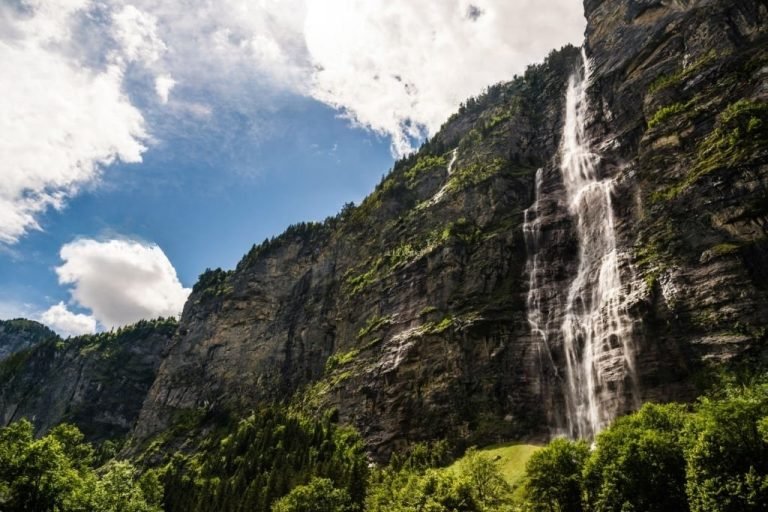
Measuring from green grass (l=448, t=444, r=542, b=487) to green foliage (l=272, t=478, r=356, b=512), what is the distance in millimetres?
13761

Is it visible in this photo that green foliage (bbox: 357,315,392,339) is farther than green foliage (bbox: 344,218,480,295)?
No

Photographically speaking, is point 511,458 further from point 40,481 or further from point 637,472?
point 40,481

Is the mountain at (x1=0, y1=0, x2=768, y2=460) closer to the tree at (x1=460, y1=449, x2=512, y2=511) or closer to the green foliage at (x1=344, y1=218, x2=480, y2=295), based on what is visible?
the green foliage at (x1=344, y1=218, x2=480, y2=295)

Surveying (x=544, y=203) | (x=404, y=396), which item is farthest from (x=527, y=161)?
(x=404, y=396)

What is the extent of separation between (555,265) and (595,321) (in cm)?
1756

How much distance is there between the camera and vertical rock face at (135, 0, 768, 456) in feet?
217

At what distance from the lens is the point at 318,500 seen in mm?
64688

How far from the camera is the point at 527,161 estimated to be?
13062 centimetres

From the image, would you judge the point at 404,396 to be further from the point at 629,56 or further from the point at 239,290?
the point at 239,290

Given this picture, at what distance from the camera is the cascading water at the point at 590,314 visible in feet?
222

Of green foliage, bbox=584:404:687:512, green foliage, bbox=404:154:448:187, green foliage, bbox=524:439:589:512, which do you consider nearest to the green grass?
green foliage, bbox=524:439:589:512

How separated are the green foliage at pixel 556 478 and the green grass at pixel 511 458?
371 inches

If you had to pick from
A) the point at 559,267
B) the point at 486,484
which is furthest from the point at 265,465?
the point at 559,267

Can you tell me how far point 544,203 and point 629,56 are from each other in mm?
38328
